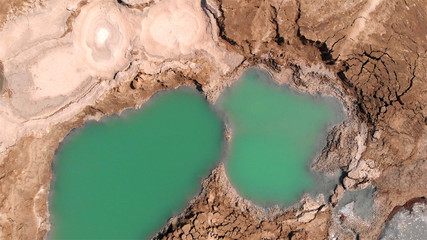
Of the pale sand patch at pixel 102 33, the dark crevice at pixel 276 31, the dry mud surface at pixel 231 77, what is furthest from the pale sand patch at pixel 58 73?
the dark crevice at pixel 276 31

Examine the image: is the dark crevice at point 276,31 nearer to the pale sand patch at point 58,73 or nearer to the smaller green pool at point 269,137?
the smaller green pool at point 269,137

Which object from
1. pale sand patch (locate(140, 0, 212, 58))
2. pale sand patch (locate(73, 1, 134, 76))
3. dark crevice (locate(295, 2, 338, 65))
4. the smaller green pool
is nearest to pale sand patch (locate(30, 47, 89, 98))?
pale sand patch (locate(73, 1, 134, 76))

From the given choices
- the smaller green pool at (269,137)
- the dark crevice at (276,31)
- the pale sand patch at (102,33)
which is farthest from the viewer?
the smaller green pool at (269,137)

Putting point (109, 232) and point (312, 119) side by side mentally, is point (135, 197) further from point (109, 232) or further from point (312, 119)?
point (312, 119)

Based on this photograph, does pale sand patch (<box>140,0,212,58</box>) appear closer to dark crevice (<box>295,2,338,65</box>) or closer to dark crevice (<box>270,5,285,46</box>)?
dark crevice (<box>270,5,285,46</box>)

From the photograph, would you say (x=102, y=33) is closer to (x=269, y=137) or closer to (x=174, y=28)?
(x=174, y=28)

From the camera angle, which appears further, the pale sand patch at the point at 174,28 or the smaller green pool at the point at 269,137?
the smaller green pool at the point at 269,137
